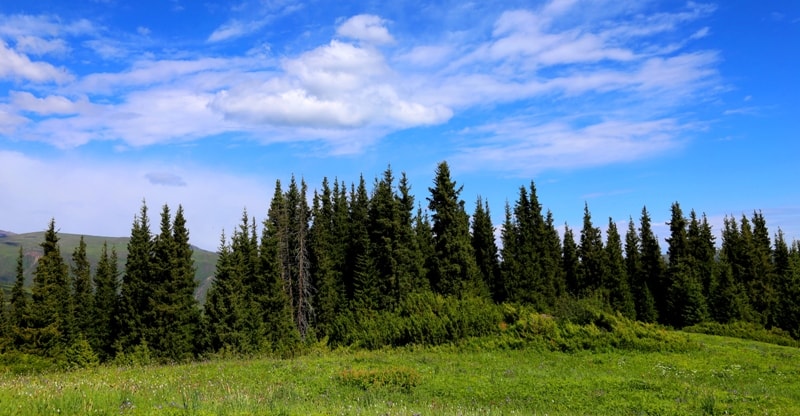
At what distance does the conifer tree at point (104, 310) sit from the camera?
57994mm

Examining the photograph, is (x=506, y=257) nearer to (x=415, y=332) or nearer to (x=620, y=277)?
(x=620, y=277)

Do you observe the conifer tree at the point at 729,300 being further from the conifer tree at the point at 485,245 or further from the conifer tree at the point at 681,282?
the conifer tree at the point at 485,245

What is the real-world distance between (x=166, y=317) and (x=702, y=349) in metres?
48.0

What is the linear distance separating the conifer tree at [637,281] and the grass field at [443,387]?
147 ft

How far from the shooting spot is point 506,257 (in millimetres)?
65562

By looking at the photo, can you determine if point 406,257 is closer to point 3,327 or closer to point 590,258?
point 590,258

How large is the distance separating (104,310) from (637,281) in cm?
7337

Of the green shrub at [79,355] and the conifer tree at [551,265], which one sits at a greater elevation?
the conifer tree at [551,265]

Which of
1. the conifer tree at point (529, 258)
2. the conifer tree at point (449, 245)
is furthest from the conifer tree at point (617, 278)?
the conifer tree at point (449, 245)

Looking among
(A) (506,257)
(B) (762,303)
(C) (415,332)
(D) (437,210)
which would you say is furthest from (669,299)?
(C) (415,332)

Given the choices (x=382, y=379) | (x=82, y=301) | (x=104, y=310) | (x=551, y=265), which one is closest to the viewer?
(x=382, y=379)

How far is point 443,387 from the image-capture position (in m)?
15.6

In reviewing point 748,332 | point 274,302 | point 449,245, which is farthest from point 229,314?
point 748,332

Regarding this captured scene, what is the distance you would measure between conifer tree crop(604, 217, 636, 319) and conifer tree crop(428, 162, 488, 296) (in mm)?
26497
